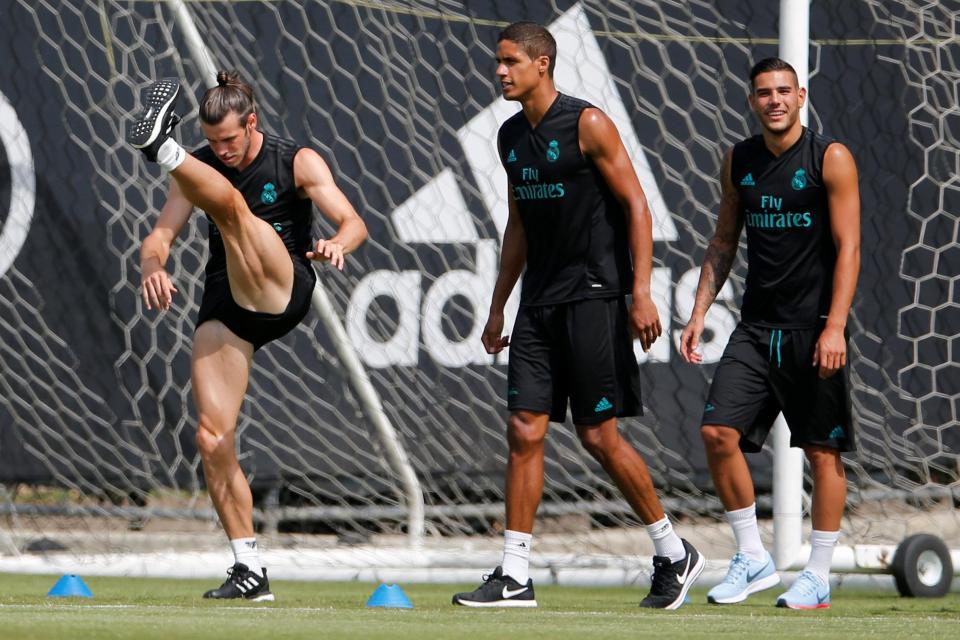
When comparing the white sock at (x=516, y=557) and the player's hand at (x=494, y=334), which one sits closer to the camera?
the white sock at (x=516, y=557)

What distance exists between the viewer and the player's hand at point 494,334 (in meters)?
4.99

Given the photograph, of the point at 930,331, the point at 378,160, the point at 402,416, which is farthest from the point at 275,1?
the point at 930,331

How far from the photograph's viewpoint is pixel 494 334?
16.5 ft

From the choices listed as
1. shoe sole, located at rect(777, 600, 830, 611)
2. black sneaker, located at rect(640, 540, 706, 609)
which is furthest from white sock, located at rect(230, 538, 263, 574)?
shoe sole, located at rect(777, 600, 830, 611)

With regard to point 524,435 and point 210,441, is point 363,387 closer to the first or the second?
point 210,441

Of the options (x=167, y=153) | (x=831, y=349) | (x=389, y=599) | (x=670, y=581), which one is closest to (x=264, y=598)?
(x=389, y=599)

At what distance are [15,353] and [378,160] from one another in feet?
6.07

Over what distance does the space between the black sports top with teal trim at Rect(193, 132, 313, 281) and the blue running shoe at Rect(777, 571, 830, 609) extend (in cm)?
186

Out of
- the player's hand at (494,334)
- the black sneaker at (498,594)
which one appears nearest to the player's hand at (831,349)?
the player's hand at (494,334)

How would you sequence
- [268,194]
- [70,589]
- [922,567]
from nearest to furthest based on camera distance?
[268,194] → [70,589] → [922,567]

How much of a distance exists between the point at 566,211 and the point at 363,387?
210cm

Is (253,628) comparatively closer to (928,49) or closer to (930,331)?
(930,331)

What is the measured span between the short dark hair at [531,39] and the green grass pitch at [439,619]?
1665 millimetres

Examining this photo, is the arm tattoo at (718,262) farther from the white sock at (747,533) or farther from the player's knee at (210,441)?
the player's knee at (210,441)
